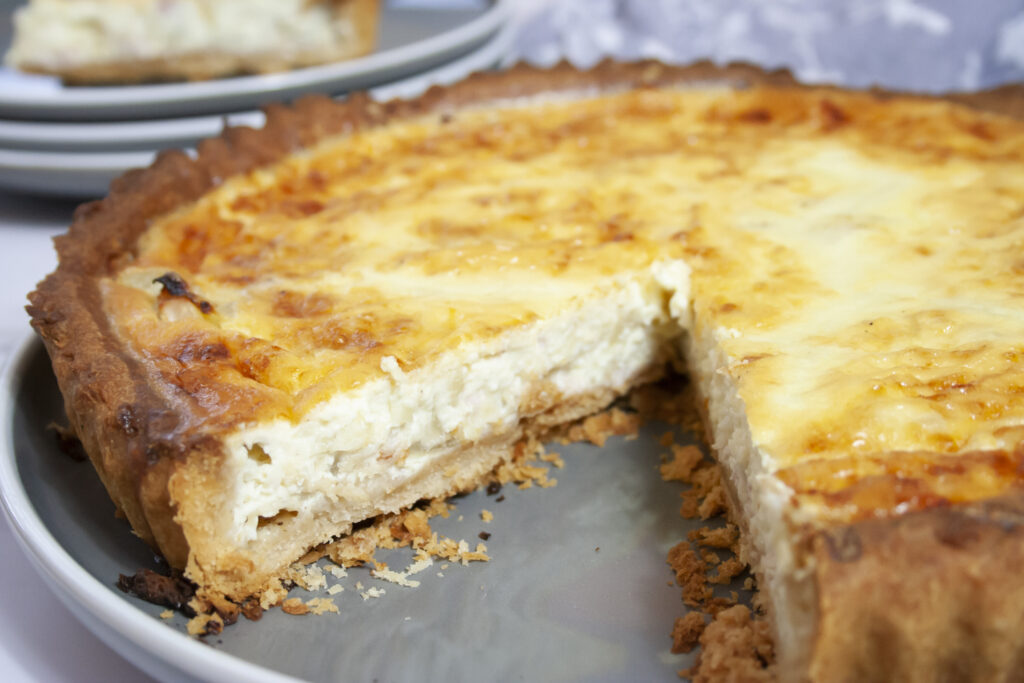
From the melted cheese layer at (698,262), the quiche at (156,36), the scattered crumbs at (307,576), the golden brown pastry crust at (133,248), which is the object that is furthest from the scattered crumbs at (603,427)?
the quiche at (156,36)

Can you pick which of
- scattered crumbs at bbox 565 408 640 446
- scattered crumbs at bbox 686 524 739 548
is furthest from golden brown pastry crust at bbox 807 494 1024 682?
scattered crumbs at bbox 565 408 640 446

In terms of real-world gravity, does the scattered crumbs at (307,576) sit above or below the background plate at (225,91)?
below

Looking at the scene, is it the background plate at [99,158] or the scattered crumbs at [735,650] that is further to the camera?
the background plate at [99,158]

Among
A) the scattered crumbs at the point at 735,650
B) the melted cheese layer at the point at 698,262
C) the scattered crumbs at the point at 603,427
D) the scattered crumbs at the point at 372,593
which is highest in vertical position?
the melted cheese layer at the point at 698,262

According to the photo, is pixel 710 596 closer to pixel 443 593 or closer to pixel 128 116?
pixel 443 593

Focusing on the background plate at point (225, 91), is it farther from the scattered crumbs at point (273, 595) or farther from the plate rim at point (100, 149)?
the scattered crumbs at point (273, 595)

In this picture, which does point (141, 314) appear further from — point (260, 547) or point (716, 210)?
point (716, 210)

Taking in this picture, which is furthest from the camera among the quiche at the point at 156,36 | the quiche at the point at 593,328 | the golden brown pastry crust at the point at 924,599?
the quiche at the point at 156,36
